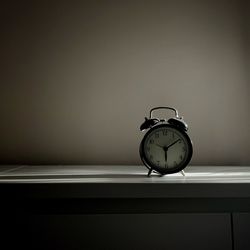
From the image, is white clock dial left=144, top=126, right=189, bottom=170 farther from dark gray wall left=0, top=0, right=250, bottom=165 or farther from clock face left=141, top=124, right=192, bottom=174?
dark gray wall left=0, top=0, right=250, bottom=165

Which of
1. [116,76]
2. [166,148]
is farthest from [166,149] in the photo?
[116,76]

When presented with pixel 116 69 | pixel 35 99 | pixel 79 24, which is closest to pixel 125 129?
pixel 116 69

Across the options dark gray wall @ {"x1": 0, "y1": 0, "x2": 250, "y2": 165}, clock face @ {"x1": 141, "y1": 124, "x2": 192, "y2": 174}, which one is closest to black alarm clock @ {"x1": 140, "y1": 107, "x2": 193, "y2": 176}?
clock face @ {"x1": 141, "y1": 124, "x2": 192, "y2": 174}

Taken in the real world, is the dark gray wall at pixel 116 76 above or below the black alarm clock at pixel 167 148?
above

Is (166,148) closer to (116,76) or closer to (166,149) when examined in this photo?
(166,149)

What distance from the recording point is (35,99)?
128cm

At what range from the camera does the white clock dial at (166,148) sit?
0.79 m

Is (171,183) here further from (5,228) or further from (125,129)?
(125,129)

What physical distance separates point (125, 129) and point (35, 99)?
0.43 metres

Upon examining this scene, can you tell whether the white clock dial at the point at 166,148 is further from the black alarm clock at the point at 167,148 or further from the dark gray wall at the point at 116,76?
the dark gray wall at the point at 116,76

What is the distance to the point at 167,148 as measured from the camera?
80cm

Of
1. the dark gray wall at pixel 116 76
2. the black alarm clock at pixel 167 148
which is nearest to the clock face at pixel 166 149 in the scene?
the black alarm clock at pixel 167 148

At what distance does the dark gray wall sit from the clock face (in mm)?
Result: 437

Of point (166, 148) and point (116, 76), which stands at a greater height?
point (116, 76)
